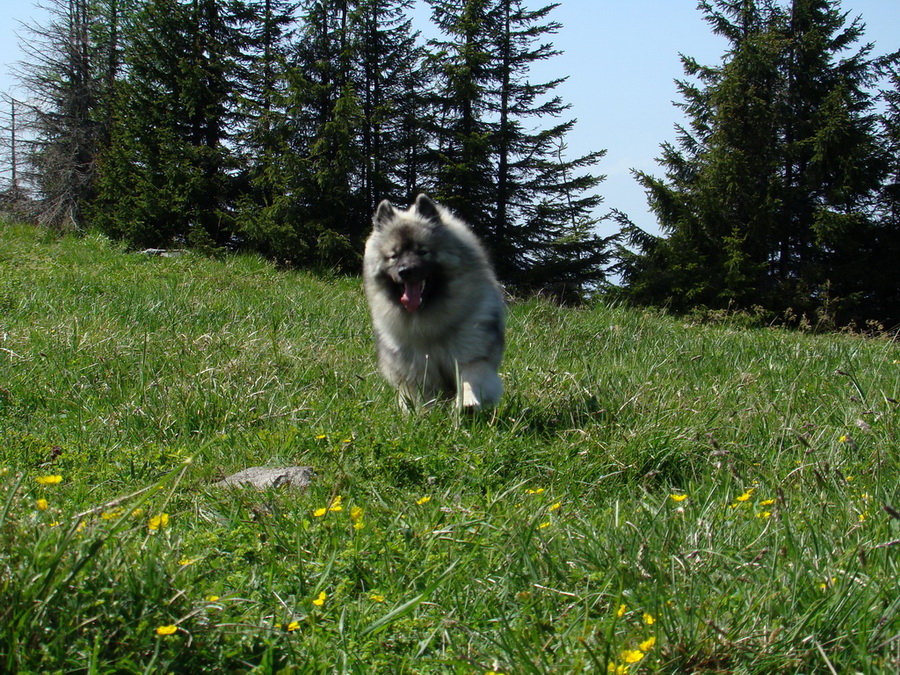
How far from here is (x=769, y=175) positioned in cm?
1903

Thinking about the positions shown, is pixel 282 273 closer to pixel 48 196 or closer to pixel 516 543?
pixel 516 543

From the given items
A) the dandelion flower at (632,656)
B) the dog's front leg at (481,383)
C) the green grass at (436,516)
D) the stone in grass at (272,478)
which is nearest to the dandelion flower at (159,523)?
the green grass at (436,516)

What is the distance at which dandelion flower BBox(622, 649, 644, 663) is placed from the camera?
65.5 inches

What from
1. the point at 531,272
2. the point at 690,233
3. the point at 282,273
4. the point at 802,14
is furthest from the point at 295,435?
the point at 802,14

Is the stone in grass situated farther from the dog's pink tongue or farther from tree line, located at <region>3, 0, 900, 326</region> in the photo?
tree line, located at <region>3, 0, 900, 326</region>

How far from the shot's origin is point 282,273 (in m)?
12.1

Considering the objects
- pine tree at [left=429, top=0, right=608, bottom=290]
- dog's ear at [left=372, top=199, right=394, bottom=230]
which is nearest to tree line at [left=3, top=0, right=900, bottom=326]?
pine tree at [left=429, top=0, right=608, bottom=290]

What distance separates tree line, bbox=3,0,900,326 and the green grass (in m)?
11.0

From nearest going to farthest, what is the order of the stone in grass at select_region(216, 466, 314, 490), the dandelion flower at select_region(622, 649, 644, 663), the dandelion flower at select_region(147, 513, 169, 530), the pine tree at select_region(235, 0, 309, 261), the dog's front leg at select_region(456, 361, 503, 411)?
the dandelion flower at select_region(622, 649, 644, 663) < the dandelion flower at select_region(147, 513, 169, 530) < the stone in grass at select_region(216, 466, 314, 490) < the dog's front leg at select_region(456, 361, 503, 411) < the pine tree at select_region(235, 0, 309, 261)

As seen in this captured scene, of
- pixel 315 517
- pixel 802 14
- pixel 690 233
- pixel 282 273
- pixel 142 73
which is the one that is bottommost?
pixel 315 517

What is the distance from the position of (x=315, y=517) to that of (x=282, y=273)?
10010mm

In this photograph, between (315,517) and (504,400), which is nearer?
(315,517)

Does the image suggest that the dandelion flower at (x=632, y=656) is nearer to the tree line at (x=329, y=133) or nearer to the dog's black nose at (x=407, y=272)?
the dog's black nose at (x=407, y=272)

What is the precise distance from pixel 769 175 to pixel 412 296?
1748cm
